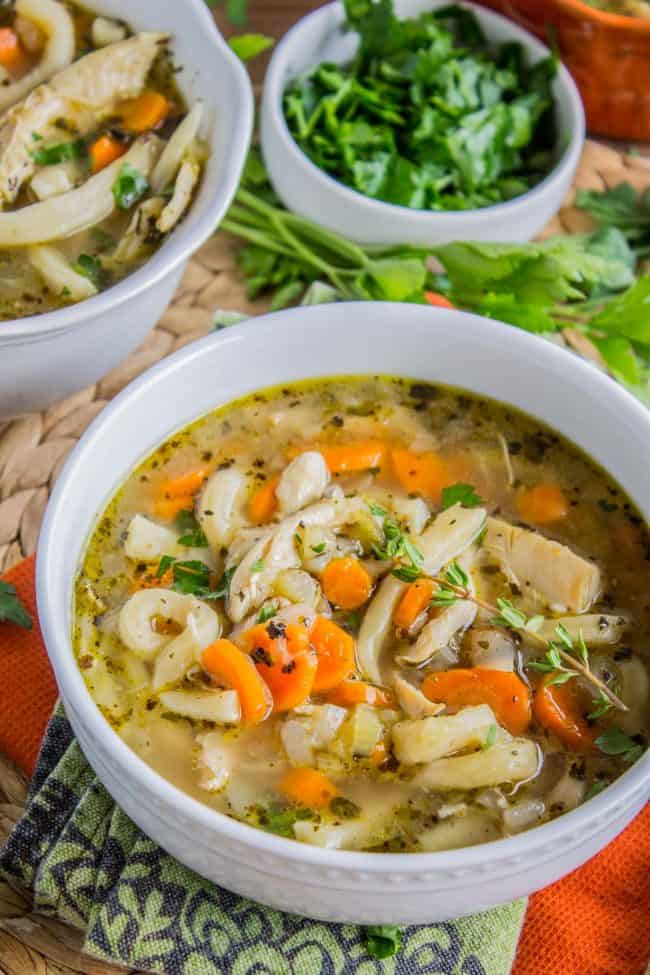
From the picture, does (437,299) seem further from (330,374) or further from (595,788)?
(595,788)

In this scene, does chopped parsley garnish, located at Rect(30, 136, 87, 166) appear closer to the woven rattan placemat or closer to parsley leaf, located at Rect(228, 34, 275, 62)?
the woven rattan placemat

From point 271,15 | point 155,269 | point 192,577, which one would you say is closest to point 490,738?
point 192,577

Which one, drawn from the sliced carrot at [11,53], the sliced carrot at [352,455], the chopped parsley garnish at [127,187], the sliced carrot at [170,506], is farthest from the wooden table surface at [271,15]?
the sliced carrot at [170,506]

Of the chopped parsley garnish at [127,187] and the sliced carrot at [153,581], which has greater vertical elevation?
the chopped parsley garnish at [127,187]

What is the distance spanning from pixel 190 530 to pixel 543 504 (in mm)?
690

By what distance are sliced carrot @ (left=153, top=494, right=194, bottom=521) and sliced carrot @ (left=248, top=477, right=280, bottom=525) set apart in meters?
0.12

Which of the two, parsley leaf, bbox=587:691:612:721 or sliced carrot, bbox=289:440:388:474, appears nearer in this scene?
parsley leaf, bbox=587:691:612:721

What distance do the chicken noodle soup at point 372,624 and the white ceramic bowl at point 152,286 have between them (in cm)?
36

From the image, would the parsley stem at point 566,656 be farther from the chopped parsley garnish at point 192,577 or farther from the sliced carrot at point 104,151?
the sliced carrot at point 104,151

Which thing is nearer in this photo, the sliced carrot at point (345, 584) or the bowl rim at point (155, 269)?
the sliced carrot at point (345, 584)

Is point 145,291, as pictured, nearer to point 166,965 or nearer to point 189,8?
point 189,8

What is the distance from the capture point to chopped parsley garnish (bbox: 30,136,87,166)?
3129mm

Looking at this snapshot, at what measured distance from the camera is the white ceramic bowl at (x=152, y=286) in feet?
8.96

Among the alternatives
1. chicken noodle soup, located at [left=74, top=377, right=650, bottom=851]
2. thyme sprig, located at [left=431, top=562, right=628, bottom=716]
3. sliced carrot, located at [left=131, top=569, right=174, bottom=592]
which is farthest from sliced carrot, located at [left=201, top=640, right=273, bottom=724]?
thyme sprig, located at [left=431, top=562, right=628, bottom=716]
